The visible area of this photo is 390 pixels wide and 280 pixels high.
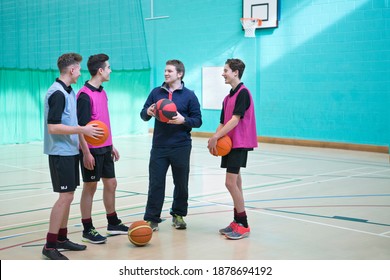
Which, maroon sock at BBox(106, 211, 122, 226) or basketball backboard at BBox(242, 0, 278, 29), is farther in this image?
basketball backboard at BBox(242, 0, 278, 29)

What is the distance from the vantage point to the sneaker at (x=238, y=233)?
520 cm

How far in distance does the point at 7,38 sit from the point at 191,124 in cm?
1653

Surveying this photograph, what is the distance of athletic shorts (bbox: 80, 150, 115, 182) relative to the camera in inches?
197

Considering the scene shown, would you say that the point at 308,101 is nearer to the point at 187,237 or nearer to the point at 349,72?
the point at 349,72

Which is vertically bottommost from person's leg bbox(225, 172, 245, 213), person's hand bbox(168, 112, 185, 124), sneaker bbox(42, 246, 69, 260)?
sneaker bbox(42, 246, 69, 260)

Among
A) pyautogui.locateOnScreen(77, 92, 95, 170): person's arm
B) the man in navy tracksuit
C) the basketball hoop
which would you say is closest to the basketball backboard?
the basketball hoop

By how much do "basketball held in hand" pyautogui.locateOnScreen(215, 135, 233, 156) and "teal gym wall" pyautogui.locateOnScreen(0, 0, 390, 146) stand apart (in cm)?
843

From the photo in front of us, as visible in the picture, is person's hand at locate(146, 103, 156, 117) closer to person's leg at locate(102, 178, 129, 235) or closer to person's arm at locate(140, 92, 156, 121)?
person's arm at locate(140, 92, 156, 121)

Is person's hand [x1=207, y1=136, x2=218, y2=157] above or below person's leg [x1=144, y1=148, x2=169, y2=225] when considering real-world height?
above

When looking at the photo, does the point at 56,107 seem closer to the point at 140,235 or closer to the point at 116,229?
the point at 140,235

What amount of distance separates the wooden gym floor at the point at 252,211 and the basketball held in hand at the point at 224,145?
0.79m

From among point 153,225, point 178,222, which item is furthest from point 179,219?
point 153,225

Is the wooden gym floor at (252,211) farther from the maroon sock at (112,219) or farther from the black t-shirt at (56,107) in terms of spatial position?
the black t-shirt at (56,107)

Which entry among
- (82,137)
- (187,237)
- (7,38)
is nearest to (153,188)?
(187,237)
